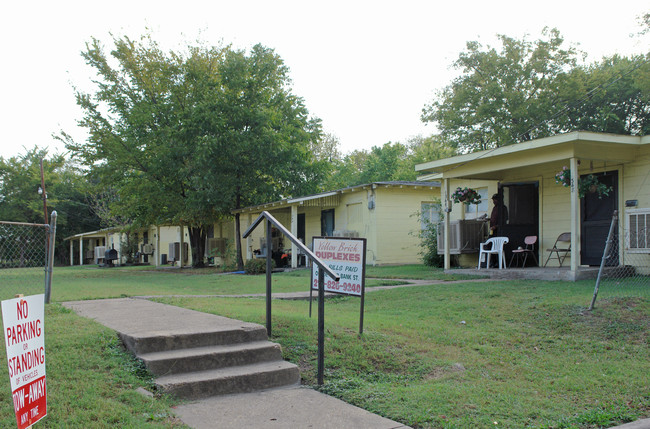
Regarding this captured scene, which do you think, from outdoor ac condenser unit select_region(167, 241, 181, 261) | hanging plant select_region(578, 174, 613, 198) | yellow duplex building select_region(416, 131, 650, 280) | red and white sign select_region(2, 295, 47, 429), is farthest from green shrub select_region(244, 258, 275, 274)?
red and white sign select_region(2, 295, 47, 429)

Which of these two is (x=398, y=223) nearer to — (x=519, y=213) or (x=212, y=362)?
(x=519, y=213)

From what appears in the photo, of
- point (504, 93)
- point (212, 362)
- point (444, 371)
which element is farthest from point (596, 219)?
point (504, 93)

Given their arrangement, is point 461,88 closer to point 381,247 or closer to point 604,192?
point 381,247

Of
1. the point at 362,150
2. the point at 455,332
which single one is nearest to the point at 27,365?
the point at 455,332

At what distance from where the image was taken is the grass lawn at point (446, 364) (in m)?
4.14

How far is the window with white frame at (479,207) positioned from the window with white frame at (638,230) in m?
5.49

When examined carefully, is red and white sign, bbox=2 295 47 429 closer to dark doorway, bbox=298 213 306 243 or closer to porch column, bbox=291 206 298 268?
porch column, bbox=291 206 298 268

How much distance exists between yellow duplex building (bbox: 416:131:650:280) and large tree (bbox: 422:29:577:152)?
15.8 metres

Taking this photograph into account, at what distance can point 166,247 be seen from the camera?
38.4 metres

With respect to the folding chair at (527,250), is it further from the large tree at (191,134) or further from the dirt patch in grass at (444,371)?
the large tree at (191,134)

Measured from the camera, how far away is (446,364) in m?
5.63

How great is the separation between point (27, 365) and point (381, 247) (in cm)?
1700

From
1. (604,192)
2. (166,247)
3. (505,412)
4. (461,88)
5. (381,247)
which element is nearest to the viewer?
(505,412)

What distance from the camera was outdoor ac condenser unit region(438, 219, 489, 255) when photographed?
1527 cm
